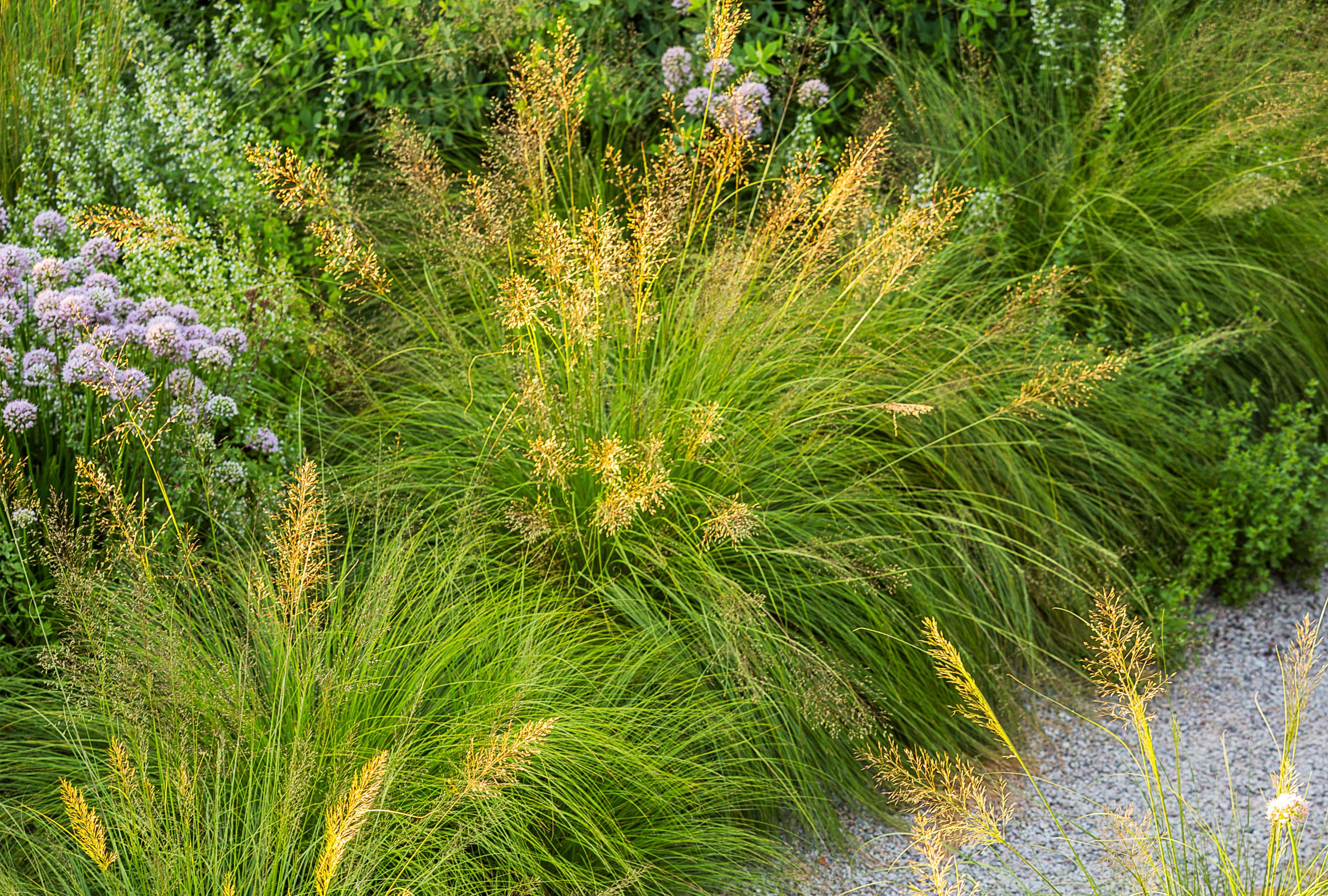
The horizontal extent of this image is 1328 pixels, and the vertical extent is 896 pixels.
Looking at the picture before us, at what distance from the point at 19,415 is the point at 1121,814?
2.44m

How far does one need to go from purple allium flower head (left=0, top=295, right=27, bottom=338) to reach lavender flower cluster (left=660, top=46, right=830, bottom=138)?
1700mm

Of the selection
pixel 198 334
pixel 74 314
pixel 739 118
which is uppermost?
pixel 739 118

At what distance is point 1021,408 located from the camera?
9.84ft

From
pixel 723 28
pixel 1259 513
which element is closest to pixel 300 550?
pixel 723 28

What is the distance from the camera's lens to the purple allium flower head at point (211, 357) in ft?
9.10

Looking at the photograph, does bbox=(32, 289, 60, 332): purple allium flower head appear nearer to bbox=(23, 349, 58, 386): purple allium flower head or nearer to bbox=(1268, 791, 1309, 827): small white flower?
bbox=(23, 349, 58, 386): purple allium flower head

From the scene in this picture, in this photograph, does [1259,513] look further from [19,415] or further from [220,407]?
[19,415]

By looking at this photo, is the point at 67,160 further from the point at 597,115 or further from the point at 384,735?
the point at 384,735

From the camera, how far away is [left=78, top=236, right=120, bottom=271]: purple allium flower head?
9.76 ft

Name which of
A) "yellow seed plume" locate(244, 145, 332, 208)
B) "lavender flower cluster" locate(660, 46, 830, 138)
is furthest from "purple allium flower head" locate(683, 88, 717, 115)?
"yellow seed plume" locate(244, 145, 332, 208)

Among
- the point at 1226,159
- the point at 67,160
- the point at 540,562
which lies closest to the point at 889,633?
the point at 540,562

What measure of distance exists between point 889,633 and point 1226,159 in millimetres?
2651

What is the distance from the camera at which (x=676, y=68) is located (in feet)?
13.4

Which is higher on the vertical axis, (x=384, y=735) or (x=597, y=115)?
(x=597, y=115)
